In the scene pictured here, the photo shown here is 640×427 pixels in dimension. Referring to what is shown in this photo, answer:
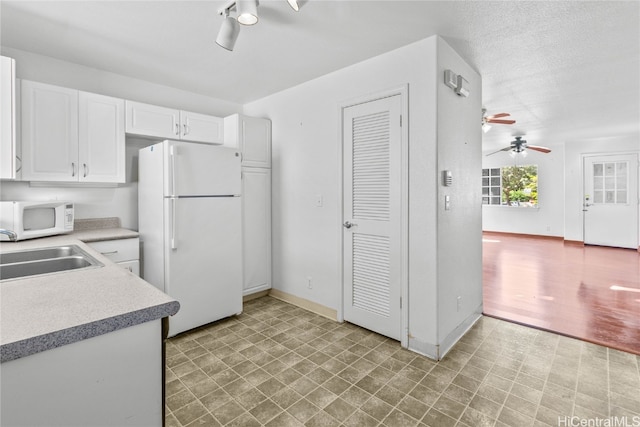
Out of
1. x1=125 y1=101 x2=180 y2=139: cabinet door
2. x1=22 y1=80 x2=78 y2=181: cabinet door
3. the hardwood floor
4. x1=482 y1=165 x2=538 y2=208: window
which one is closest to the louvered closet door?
the hardwood floor

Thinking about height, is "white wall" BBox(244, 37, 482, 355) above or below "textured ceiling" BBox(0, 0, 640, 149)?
below

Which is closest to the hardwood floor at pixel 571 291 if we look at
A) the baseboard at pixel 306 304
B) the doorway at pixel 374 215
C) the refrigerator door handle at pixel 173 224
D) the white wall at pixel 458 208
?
the white wall at pixel 458 208

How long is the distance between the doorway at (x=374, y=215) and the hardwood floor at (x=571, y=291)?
54.4 inches

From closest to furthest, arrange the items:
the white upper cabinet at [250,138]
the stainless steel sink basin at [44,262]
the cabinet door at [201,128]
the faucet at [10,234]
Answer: the stainless steel sink basin at [44,262], the faucet at [10,234], the cabinet door at [201,128], the white upper cabinet at [250,138]

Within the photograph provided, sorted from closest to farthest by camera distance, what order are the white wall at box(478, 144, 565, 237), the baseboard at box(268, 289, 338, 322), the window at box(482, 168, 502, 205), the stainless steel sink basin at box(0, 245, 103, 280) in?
1. the stainless steel sink basin at box(0, 245, 103, 280)
2. the baseboard at box(268, 289, 338, 322)
3. the white wall at box(478, 144, 565, 237)
4. the window at box(482, 168, 502, 205)

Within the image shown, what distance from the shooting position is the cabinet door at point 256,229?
142 inches

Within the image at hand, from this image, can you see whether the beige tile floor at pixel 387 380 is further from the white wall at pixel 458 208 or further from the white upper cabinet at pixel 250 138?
the white upper cabinet at pixel 250 138

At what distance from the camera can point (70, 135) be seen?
2.75m

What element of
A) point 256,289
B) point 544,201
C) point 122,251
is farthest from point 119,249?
point 544,201

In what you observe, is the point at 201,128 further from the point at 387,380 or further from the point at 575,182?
the point at 575,182

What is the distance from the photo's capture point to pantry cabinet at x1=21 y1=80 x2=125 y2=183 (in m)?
2.56

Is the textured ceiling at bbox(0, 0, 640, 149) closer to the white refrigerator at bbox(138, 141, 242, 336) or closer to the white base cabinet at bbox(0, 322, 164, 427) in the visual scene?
the white refrigerator at bbox(138, 141, 242, 336)

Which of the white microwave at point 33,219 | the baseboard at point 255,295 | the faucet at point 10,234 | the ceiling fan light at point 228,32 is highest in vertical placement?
the ceiling fan light at point 228,32

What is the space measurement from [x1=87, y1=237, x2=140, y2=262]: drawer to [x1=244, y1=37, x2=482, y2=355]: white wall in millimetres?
1525
